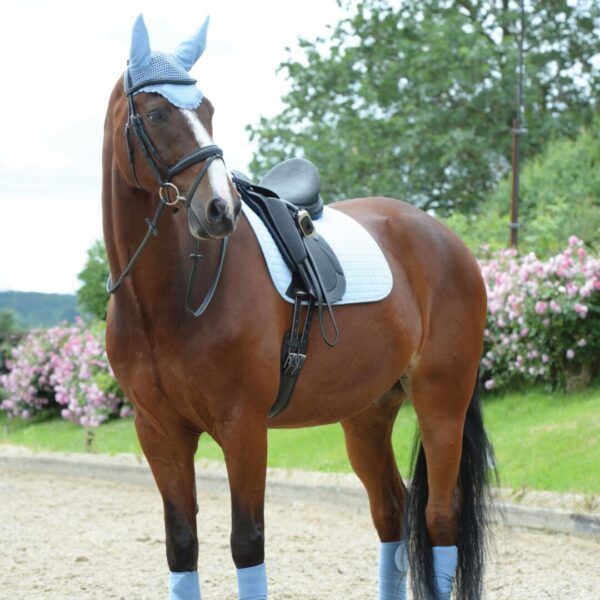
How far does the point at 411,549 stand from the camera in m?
4.36

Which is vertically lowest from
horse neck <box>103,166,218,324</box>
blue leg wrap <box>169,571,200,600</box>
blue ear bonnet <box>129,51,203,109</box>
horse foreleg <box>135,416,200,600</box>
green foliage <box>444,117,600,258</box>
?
blue leg wrap <box>169,571,200,600</box>

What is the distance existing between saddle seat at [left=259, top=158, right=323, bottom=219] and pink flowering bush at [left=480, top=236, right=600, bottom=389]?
5.09m


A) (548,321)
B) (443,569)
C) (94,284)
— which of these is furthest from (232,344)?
(94,284)

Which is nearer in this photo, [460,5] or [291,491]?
[291,491]

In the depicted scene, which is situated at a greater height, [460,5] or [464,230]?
[460,5]

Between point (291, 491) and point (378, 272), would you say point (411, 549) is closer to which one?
point (378, 272)

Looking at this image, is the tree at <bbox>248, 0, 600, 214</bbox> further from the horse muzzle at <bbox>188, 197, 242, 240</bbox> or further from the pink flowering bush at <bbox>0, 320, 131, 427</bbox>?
the horse muzzle at <bbox>188, 197, 242, 240</bbox>

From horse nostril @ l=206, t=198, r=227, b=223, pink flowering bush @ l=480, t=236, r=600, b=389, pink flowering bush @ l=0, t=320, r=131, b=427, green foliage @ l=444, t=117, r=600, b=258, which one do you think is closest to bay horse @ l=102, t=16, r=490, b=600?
horse nostril @ l=206, t=198, r=227, b=223

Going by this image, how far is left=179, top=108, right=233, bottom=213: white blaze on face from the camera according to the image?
121 inches

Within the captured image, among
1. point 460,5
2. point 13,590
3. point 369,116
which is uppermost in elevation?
point 460,5

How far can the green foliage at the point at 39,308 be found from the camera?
18.0 m

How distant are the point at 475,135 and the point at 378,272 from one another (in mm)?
17436

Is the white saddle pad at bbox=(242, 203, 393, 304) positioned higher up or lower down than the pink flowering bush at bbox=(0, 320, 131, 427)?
higher up

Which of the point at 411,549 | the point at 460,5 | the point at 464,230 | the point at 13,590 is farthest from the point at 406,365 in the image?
the point at 460,5
